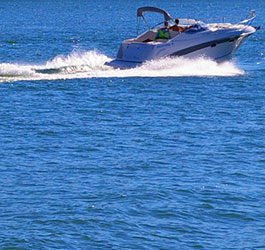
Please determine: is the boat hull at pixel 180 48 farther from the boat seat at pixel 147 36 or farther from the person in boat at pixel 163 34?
the boat seat at pixel 147 36

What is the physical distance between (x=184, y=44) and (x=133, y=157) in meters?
14.7

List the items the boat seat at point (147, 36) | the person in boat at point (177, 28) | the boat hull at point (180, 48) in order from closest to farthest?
the boat hull at point (180, 48) < the person in boat at point (177, 28) < the boat seat at point (147, 36)

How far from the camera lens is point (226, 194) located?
693 inches

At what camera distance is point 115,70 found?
3484cm

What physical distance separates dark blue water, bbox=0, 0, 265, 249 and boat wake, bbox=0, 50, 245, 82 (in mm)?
58

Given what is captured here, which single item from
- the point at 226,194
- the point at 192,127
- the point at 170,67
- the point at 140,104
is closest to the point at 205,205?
the point at 226,194

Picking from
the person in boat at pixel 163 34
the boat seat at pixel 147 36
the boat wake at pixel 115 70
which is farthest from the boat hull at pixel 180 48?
the boat seat at pixel 147 36

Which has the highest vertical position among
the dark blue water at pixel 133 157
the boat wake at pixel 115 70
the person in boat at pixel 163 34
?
the person in boat at pixel 163 34

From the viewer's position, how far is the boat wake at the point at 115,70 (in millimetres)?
33156

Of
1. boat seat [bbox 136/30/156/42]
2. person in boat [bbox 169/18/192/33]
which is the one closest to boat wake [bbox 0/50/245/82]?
person in boat [bbox 169/18/192/33]

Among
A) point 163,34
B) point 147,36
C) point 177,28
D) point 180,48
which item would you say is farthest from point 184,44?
point 147,36

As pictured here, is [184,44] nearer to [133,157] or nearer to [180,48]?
[180,48]

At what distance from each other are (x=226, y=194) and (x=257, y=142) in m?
5.29

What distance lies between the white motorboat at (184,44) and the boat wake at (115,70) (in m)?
0.32
